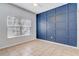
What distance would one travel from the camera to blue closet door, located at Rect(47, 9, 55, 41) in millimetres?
5200

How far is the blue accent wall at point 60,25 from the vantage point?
152 inches

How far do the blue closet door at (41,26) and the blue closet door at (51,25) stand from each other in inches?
20.8

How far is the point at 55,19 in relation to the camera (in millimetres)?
5031

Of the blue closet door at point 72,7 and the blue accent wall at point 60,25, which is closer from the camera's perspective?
the blue closet door at point 72,7

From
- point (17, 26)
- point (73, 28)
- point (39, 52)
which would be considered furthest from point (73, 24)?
point (17, 26)

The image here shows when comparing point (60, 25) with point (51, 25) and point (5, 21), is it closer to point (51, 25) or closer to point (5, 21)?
point (51, 25)

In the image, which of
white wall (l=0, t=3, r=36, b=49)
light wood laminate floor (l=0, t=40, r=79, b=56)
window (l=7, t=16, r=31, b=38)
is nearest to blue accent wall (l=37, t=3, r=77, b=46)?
light wood laminate floor (l=0, t=40, r=79, b=56)

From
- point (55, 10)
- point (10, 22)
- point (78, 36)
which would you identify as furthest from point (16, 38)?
point (78, 36)

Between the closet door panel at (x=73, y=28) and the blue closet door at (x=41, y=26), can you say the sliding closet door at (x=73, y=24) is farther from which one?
the blue closet door at (x=41, y=26)

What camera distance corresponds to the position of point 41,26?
6449 mm

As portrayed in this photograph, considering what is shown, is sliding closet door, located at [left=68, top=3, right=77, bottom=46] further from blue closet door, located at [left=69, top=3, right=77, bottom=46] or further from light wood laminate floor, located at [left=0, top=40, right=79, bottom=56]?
light wood laminate floor, located at [left=0, top=40, right=79, bottom=56]

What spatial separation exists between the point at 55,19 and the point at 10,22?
118 inches

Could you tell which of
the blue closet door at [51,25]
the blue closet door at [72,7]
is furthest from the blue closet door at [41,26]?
the blue closet door at [72,7]

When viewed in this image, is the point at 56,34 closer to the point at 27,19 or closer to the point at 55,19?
the point at 55,19
